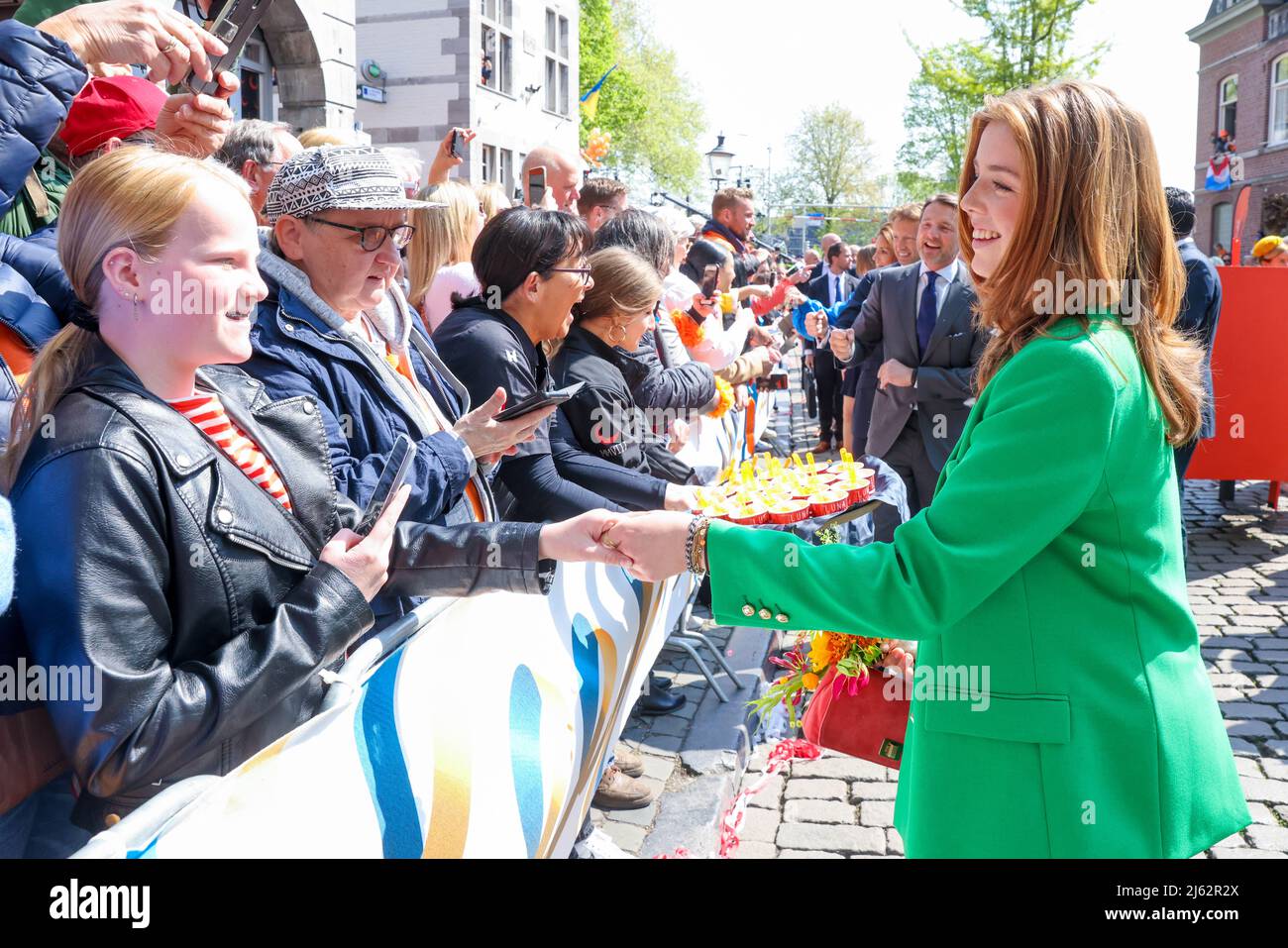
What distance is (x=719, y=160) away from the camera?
1692cm

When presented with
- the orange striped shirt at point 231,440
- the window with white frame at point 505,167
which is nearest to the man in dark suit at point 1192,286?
the orange striped shirt at point 231,440

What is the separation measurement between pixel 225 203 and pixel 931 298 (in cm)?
462

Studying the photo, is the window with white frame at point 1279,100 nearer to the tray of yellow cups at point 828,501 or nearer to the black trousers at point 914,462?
the black trousers at point 914,462

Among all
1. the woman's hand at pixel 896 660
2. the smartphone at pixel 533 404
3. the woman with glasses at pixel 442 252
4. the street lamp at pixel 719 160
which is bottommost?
the woman's hand at pixel 896 660

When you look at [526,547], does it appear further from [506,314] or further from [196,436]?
[506,314]

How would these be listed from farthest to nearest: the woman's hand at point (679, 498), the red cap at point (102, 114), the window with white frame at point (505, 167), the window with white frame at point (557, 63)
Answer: the window with white frame at point (557, 63) → the window with white frame at point (505, 167) → the woman's hand at point (679, 498) → the red cap at point (102, 114)

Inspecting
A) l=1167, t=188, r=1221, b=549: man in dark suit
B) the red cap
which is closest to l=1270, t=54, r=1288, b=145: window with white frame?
l=1167, t=188, r=1221, b=549: man in dark suit

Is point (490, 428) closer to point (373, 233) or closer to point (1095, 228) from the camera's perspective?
point (373, 233)

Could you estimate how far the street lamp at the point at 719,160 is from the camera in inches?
663

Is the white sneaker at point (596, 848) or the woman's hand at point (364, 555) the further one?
the white sneaker at point (596, 848)

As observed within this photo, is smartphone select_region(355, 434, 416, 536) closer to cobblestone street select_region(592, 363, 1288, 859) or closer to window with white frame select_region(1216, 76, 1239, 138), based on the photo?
cobblestone street select_region(592, 363, 1288, 859)

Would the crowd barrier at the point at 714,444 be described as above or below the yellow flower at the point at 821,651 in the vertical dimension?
above

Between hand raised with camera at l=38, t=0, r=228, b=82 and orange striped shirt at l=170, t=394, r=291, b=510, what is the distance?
118 cm

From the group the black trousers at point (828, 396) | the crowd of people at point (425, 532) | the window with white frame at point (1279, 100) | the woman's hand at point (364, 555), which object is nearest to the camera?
the crowd of people at point (425, 532)
